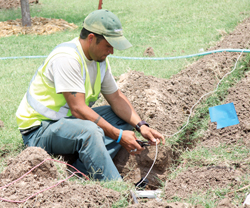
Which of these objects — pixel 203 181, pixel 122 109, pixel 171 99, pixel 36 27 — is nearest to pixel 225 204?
pixel 203 181

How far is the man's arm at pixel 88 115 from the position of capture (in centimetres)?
282

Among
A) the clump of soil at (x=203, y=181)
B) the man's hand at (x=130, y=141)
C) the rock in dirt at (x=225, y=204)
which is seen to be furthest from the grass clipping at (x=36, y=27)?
the rock in dirt at (x=225, y=204)

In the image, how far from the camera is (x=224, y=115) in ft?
9.61

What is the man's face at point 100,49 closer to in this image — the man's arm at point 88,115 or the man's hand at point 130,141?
the man's arm at point 88,115

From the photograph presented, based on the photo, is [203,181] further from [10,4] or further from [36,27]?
[10,4]

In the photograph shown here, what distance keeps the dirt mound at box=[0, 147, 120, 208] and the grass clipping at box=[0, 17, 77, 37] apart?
752 cm

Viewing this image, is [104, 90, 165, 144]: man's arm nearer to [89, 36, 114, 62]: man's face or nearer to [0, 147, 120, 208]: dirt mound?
[89, 36, 114, 62]: man's face

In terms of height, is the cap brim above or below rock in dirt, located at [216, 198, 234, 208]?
above

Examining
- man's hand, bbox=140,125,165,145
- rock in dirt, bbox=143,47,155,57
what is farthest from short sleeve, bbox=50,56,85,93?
rock in dirt, bbox=143,47,155,57

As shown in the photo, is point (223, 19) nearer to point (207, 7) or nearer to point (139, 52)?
point (207, 7)

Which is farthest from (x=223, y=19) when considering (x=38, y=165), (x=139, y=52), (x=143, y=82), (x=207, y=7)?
(x=38, y=165)

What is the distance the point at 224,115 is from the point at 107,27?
1483 mm

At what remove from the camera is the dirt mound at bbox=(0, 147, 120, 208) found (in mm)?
2158

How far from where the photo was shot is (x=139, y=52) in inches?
272
